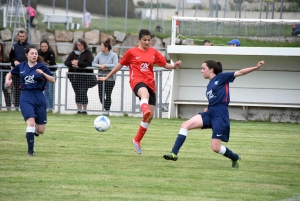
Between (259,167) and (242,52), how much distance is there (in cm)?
734

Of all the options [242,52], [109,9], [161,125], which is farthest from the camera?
[109,9]

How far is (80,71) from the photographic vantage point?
17250mm

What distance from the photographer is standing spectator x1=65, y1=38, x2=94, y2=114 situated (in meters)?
16.9

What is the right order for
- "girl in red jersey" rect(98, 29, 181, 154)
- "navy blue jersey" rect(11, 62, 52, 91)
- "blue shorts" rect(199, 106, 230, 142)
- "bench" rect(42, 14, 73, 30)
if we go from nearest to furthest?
1. "blue shorts" rect(199, 106, 230, 142)
2. "navy blue jersey" rect(11, 62, 52, 91)
3. "girl in red jersey" rect(98, 29, 181, 154)
4. "bench" rect(42, 14, 73, 30)

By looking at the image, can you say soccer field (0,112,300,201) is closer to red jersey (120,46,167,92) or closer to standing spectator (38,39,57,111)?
red jersey (120,46,167,92)

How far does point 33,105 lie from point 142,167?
2.14 meters

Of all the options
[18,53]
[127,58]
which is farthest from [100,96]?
[127,58]

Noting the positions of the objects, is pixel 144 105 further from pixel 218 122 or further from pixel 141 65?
pixel 218 122

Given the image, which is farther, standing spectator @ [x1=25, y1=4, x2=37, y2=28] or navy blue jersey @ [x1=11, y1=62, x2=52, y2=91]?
standing spectator @ [x1=25, y1=4, x2=37, y2=28]

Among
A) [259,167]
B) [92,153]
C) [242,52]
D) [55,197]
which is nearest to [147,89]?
[92,153]

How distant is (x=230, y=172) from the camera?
9.09 metres

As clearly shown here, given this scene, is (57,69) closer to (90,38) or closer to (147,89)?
(147,89)

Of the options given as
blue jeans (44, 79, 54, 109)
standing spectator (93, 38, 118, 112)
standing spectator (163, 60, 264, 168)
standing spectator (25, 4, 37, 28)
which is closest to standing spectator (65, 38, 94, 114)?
standing spectator (93, 38, 118, 112)

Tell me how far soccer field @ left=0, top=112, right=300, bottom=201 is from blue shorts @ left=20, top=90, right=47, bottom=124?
1.86 feet
